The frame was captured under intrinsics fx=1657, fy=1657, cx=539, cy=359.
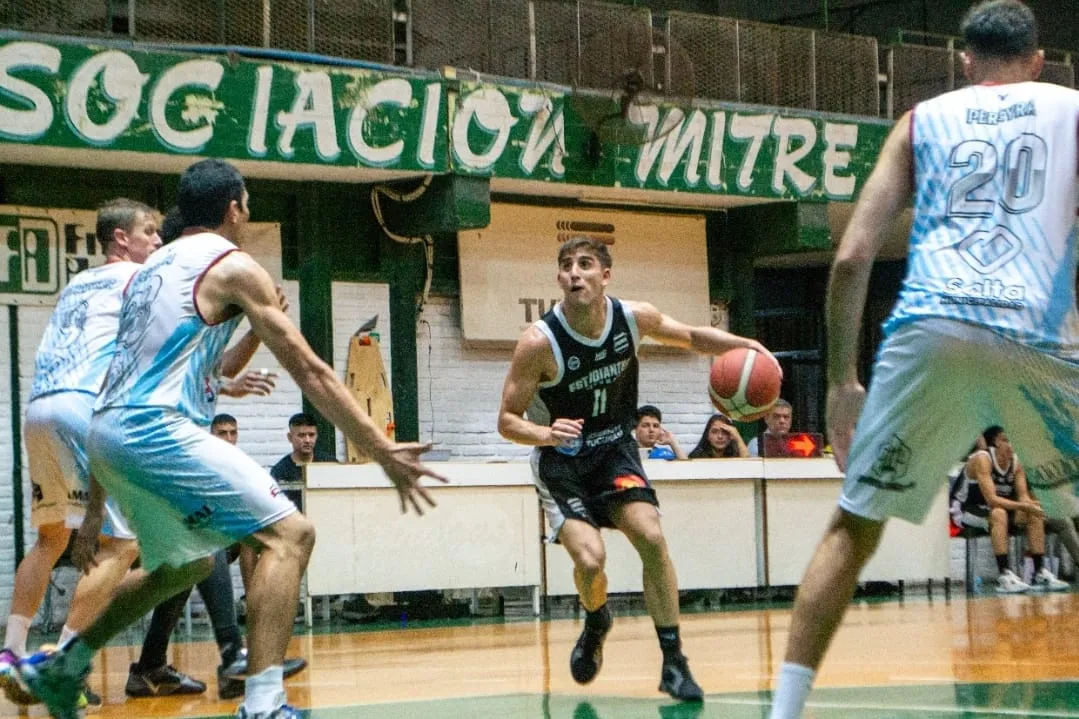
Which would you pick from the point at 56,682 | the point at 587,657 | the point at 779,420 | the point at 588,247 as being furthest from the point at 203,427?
the point at 779,420

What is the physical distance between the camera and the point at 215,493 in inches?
202

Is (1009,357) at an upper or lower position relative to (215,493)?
upper

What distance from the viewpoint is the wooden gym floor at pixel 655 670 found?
21.1 feet

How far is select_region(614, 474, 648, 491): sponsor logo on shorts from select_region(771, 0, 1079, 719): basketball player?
10.3ft

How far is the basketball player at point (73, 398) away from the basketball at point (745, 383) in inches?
103

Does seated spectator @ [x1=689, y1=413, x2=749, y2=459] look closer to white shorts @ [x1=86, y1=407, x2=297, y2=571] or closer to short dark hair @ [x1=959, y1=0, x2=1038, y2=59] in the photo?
white shorts @ [x1=86, y1=407, x2=297, y2=571]

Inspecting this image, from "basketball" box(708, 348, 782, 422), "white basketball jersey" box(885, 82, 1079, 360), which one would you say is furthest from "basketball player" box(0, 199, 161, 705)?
"white basketball jersey" box(885, 82, 1079, 360)

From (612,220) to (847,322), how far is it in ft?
42.3

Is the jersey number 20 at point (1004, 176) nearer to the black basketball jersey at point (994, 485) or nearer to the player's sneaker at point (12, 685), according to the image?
the player's sneaker at point (12, 685)

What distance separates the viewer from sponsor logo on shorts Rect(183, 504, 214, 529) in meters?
5.14

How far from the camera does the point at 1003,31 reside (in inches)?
174

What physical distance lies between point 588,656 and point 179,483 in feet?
8.62

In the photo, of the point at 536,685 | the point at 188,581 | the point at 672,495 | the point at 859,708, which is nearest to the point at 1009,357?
the point at 859,708

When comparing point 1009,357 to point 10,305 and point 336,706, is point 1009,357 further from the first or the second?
point 10,305
